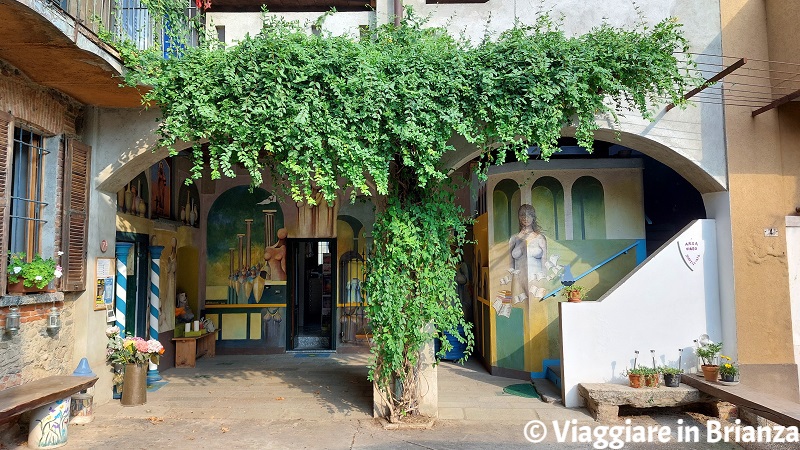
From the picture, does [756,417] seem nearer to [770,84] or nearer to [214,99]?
[770,84]

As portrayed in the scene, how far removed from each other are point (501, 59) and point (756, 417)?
4707mm

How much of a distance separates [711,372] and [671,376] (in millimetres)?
423

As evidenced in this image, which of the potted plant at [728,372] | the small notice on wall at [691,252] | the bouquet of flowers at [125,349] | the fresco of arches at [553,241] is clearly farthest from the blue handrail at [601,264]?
the bouquet of flowers at [125,349]

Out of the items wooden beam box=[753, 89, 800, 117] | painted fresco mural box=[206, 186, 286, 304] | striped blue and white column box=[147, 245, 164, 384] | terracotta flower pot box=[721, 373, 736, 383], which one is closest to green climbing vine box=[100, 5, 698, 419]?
wooden beam box=[753, 89, 800, 117]

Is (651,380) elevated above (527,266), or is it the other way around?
(527,266)

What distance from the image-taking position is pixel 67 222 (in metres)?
6.27

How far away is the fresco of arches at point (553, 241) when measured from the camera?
28.0 ft

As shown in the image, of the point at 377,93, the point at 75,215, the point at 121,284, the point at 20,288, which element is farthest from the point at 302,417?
the point at 377,93

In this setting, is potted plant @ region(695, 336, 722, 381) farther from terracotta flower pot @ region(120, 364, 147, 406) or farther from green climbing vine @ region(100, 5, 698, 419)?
terracotta flower pot @ region(120, 364, 147, 406)

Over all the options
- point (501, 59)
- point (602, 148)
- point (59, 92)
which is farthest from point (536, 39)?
point (59, 92)

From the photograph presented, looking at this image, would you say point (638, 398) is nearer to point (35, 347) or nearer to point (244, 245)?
point (35, 347)

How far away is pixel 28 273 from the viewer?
557 cm

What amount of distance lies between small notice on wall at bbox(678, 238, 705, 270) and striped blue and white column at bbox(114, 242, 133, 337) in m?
7.59

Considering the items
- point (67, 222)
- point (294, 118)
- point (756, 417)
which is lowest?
point (756, 417)
